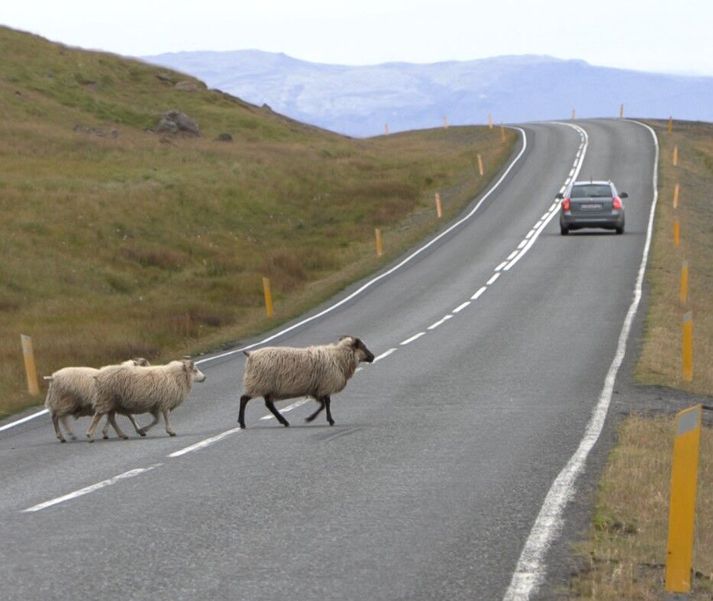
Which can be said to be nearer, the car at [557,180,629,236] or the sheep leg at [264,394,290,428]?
the sheep leg at [264,394,290,428]

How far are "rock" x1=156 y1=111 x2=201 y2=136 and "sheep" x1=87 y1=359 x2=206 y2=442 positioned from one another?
6100 cm

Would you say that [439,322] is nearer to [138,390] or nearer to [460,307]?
[460,307]

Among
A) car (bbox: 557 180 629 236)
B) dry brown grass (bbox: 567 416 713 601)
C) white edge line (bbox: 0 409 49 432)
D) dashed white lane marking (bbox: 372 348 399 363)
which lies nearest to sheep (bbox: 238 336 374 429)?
dry brown grass (bbox: 567 416 713 601)

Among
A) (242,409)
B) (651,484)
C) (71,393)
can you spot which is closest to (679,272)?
(242,409)

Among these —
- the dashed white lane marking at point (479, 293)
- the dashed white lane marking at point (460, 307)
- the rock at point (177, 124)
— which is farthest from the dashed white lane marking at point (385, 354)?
the rock at point (177, 124)

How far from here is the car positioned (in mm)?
43531

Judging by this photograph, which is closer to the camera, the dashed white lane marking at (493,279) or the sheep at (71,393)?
the sheep at (71,393)

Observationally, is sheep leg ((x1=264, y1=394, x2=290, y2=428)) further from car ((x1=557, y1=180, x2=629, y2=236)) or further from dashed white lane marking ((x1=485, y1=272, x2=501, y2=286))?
car ((x1=557, y1=180, x2=629, y2=236))

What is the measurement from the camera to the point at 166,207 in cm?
4909

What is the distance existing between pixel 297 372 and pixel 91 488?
167 inches

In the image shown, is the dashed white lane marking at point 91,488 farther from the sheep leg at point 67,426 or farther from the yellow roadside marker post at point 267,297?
the yellow roadside marker post at point 267,297

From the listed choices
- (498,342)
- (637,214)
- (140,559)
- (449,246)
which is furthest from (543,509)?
(637,214)

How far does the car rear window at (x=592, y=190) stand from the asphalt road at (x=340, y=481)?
16428 mm

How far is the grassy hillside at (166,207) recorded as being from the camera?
95.1ft
